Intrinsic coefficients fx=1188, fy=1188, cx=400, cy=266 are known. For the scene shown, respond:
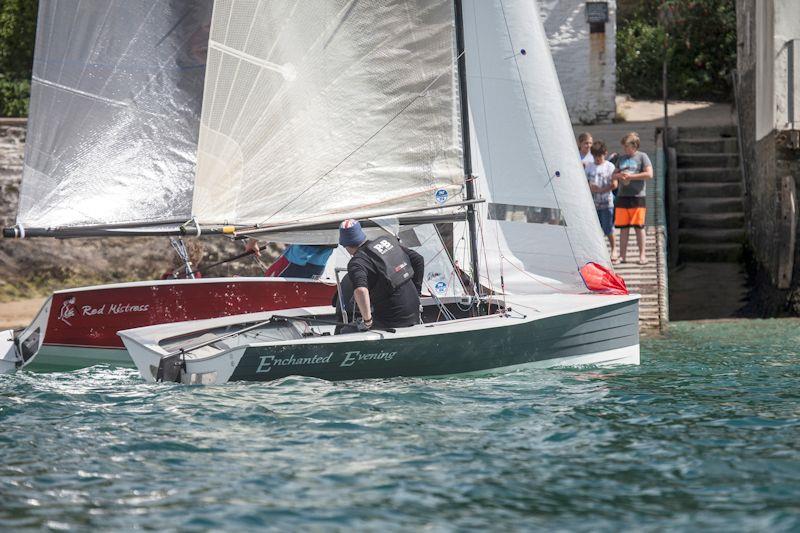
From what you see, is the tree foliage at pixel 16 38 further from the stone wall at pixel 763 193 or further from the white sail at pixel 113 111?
the stone wall at pixel 763 193

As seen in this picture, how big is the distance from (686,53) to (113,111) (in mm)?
19380

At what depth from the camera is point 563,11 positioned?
79.2ft

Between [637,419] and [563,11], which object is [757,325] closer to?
[637,419]

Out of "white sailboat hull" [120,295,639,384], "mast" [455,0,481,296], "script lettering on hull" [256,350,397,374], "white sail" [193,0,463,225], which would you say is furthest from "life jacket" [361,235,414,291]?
"mast" [455,0,481,296]

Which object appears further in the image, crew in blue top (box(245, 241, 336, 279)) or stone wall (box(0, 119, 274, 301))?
stone wall (box(0, 119, 274, 301))

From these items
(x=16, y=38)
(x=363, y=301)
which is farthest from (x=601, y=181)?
(x=16, y=38)

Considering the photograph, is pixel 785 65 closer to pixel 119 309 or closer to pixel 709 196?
pixel 709 196

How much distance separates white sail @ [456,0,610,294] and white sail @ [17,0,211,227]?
299 centimetres

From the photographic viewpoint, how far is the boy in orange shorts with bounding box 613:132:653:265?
15914 mm

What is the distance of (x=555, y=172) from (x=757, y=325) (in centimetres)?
481

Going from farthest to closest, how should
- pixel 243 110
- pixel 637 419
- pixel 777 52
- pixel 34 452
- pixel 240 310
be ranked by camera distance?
1. pixel 777 52
2. pixel 240 310
3. pixel 243 110
4. pixel 637 419
5. pixel 34 452

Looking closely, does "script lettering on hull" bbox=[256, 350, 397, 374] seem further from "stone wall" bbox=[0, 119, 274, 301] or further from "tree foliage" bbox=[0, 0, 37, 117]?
"tree foliage" bbox=[0, 0, 37, 117]

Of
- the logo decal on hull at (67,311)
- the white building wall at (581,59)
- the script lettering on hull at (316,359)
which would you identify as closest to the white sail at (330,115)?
the logo decal on hull at (67,311)

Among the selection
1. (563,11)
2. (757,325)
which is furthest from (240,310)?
(563,11)
